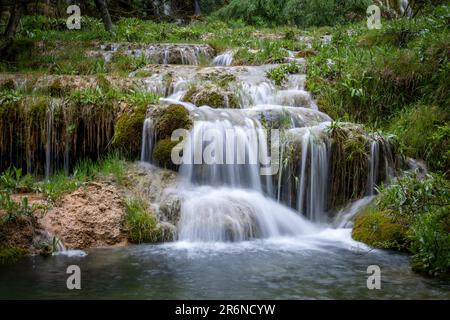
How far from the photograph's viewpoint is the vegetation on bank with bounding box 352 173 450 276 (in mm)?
5688

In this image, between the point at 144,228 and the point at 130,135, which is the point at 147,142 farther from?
the point at 144,228

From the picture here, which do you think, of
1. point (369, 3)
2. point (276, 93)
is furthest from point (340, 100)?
point (369, 3)

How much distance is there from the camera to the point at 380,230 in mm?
7051

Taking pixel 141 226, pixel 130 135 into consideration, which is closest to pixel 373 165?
pixel 141 226

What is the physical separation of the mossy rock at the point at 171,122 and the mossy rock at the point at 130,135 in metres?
0.32

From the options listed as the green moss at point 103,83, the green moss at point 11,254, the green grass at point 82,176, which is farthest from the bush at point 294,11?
the green moss at point 11,254

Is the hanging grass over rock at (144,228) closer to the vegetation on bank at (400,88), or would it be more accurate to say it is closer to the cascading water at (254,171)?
the cascading water at (254,171)

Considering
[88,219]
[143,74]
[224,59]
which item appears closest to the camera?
[88,219]

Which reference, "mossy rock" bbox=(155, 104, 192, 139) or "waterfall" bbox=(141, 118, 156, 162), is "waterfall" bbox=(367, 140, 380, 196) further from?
"waterfall" bbox=(141, 118, 156, 162)

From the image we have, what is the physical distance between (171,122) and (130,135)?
0.74 m

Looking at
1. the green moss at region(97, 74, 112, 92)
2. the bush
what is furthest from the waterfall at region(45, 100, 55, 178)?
the bush

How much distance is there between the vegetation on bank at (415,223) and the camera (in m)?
5.69
